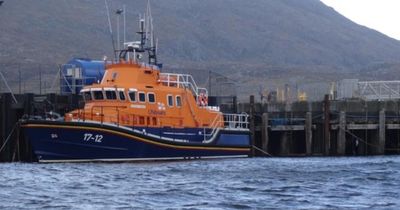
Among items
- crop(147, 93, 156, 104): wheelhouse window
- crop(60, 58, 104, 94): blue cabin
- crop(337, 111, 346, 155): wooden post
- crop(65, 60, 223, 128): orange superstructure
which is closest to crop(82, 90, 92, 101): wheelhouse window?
crop(65, 60, 223, 128): orange superstructure

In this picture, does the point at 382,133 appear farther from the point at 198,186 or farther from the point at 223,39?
the point at 223,39

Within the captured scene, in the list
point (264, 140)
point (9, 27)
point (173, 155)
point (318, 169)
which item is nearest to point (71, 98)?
point (173, 155)

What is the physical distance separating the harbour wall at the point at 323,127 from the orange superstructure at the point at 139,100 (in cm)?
860

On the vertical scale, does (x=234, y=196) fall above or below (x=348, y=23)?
below

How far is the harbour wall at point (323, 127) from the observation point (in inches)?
1972

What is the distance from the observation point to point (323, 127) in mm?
50719

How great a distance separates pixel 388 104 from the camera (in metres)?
53.9

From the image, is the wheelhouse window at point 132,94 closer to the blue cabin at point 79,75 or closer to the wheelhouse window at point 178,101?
the wheelhouse window at point 178,101

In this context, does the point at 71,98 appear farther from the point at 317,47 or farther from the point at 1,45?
the point at 317,47

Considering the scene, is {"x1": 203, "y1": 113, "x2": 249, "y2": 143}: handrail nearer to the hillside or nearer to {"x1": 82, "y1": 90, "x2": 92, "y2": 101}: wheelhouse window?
{"x1": 82, "y1": 90, "x2": 92, "y2": 101}: wheelhouse window

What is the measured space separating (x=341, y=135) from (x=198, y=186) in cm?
2171

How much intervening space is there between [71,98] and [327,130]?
12.7 meters

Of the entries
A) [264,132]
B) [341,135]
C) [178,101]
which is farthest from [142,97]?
[341,135]

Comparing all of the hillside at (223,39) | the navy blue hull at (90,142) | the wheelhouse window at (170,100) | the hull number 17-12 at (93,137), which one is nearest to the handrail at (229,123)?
the wheelhouse window at (170,100)
